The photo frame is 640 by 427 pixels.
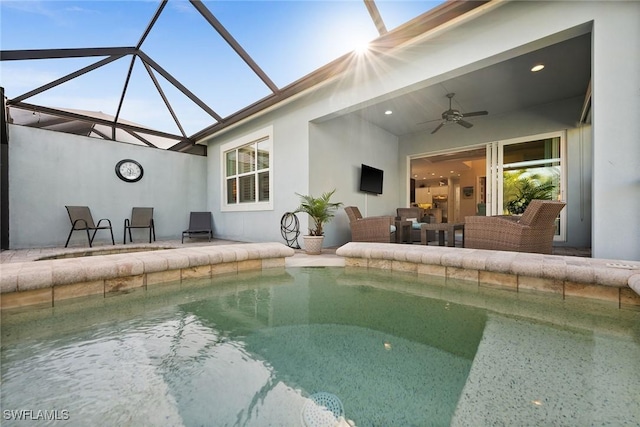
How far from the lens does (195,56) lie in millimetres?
5023

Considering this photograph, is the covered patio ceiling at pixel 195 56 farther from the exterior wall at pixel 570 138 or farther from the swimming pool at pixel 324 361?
the exterior wall at pixel 570 138

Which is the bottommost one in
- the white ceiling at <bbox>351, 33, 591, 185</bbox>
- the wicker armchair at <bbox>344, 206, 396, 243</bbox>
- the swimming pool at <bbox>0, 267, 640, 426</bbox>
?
the swimming pool at <bbox>0, 267, 640, 426</bbox>

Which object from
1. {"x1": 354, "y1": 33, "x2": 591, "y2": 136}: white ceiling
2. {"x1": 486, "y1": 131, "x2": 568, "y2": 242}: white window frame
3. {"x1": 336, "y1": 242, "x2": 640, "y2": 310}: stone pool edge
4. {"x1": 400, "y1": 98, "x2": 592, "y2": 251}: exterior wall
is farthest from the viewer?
{"x1": 486, "y1": 131, "x2": 568, "y2": 242}: white window frame

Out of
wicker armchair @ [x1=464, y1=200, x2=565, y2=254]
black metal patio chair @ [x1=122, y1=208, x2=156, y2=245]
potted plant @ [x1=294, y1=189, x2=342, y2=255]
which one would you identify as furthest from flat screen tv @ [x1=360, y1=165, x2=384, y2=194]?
black metal patio chair @ [x1=122, y1=208, x2=156, y2=245]

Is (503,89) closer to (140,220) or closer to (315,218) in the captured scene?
(315,218)

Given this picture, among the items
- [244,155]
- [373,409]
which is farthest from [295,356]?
[244,155]

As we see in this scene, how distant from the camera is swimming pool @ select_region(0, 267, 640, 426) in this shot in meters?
1.00

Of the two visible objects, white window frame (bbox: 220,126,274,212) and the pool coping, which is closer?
the pool coping

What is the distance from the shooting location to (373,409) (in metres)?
1.01

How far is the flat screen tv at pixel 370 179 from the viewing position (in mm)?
6272

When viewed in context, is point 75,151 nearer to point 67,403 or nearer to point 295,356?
point 67,403

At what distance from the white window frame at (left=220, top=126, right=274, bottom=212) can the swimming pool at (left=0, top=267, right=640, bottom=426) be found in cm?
373

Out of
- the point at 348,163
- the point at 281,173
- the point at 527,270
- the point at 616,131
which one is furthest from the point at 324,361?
the point at 348,163

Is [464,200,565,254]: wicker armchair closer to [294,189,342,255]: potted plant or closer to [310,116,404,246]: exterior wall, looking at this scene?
[294,189,342,255]: potted plant
